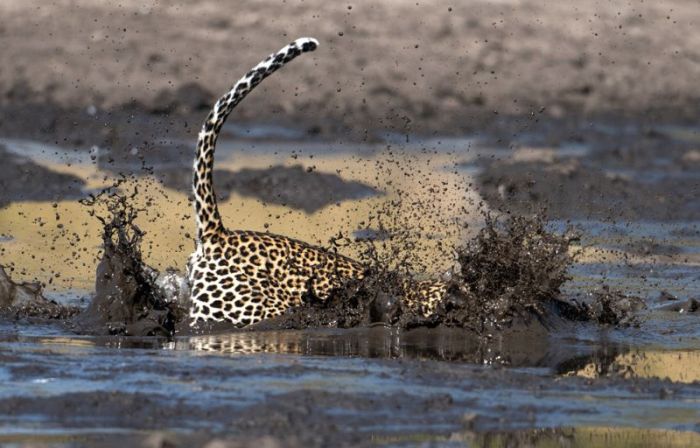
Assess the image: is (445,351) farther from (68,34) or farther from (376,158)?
(68,34)

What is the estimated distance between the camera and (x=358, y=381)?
10.1 m

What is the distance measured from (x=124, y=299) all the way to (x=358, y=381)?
290cm

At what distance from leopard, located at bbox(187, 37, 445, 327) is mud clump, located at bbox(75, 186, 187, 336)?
264 millimetres

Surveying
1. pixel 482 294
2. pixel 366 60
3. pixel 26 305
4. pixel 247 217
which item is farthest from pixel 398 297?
pixel 366 60

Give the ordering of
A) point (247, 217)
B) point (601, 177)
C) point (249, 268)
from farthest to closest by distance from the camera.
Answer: point (601, 177)
point (247, 217)
point (249, 268)

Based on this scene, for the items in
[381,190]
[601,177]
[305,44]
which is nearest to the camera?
[305,44]

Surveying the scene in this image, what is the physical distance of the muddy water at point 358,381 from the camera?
8.76 meters

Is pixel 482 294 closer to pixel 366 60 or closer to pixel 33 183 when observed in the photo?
pixel 33 183

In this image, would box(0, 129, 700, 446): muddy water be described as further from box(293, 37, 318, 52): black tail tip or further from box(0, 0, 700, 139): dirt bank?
box(0, 0, 700, 139): dirt bank

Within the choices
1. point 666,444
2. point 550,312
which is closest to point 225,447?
point 666,444

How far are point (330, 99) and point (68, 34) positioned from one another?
348 centimetres

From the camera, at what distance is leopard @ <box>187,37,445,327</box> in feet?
41.5

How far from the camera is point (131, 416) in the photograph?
888 cm

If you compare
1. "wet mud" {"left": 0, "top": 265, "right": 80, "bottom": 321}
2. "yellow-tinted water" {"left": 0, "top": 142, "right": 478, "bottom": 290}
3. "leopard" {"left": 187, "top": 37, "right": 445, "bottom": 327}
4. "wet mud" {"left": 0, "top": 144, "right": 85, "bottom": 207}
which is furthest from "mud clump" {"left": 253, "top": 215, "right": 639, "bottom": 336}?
"wet mud" {"left": 0, "top": 144, "right": 85, "bottom": 207}
